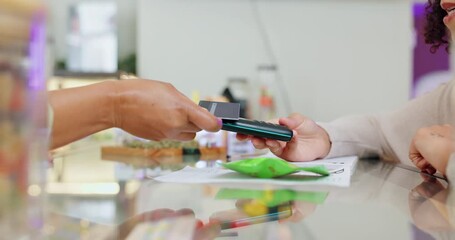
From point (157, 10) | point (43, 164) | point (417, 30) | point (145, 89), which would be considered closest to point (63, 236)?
point (43, 164)

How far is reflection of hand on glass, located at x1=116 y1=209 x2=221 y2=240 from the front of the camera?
344 mm

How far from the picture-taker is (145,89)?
540mm

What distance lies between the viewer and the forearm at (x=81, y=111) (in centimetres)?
49

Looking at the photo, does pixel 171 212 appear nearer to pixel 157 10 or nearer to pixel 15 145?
pixel 15 145

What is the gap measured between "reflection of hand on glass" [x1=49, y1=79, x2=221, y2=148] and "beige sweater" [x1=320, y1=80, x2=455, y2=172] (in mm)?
452

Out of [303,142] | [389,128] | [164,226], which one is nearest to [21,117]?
[164,226]

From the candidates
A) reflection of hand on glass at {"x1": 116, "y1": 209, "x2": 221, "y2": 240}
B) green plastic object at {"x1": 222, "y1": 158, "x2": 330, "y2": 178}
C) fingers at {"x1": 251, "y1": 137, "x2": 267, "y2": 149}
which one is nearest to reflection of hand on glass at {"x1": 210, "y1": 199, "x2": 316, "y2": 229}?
reflection of hand on glass at {"x1": 116, "y1": 209, "x2": 221, "y2": 240}

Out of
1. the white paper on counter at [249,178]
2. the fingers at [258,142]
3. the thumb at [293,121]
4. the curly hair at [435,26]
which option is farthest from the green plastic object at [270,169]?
the curly hair at [435,26]

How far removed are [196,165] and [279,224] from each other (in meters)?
0.46

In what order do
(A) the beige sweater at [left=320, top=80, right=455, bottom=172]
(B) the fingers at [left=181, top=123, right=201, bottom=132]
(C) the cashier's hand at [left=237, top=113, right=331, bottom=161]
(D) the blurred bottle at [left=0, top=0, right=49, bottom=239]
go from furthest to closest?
(A) the beige sweater at [left=320, top=80, right=455, bottom=172]
(C) the cashier's hand at [left=237, top=113, right=331, bottom=161]
(B) the fingers at [left=181, top=123, right=201, bottom=132]
(D) the blurred bottle at [left=0, top=0, right=49, bottom=239]

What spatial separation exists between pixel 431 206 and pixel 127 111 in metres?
0.31

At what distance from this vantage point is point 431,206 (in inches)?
18.9

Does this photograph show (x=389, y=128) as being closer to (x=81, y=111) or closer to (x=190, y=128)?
(x=190, y=128)

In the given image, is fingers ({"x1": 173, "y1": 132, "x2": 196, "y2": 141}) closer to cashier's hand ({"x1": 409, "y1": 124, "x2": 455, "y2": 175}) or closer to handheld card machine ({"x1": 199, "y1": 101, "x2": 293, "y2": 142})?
handheld card machine ({"x1": 199, "y1": 101, "x2": 293, "y2": 142})
